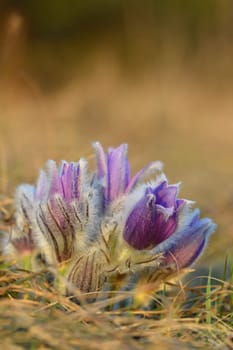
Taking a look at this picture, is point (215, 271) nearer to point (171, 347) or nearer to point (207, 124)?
point (171, 347)

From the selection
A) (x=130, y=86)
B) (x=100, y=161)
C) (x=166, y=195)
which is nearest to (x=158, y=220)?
(x=166, y=195)

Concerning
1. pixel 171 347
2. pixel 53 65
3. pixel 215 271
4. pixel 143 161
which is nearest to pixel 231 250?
pixel 215 271

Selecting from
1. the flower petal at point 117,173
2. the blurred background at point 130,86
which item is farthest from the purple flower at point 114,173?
the blurred background at point 130,86

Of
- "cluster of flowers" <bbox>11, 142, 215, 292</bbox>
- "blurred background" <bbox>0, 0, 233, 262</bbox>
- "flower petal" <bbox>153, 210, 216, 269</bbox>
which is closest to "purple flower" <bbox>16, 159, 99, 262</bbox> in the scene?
"cluster of flowers" <bbox>11, 142, 215, 292</bbox>

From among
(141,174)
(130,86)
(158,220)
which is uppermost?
(130,86)

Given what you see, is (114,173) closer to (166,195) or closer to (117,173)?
(117,173)

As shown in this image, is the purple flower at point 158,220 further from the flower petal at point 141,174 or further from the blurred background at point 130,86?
the blurred background at point 130,86

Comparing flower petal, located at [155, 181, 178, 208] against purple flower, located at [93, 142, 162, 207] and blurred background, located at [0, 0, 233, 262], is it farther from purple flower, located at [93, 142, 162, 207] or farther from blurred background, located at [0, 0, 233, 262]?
blurred background, located at [0, 0, 233, 262]
